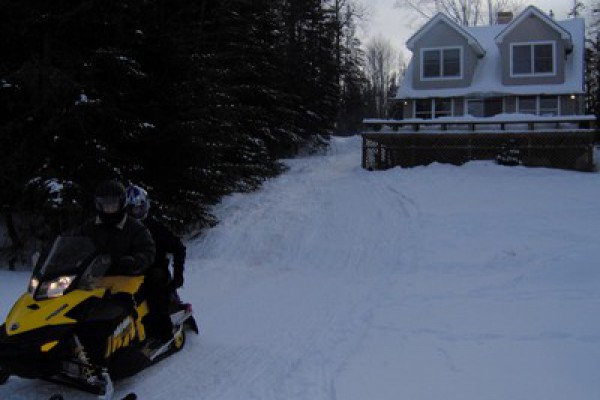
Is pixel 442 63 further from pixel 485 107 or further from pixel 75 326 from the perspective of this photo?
pixel 75 326

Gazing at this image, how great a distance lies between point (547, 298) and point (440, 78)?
863 inches

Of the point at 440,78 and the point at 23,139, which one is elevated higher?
the point at 440,78

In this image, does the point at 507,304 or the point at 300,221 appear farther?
the point at 300,221

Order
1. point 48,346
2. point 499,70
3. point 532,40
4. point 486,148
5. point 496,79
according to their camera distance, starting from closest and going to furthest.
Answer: point 48,346 < point 486,148 < point 532,40 < point 496,79 < point 499,70

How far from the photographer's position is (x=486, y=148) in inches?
778

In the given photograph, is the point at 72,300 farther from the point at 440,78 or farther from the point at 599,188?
the point at 440,78

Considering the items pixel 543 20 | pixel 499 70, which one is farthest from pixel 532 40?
pixel 499 70

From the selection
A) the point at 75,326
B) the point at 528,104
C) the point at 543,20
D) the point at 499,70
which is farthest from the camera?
the point at 499,70

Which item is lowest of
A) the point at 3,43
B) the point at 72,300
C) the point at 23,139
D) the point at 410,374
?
the point at 410,374

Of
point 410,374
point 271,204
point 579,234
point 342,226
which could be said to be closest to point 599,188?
point 579,234

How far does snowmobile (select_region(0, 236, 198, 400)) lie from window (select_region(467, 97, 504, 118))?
25373 mm

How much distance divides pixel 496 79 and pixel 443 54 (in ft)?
9.06

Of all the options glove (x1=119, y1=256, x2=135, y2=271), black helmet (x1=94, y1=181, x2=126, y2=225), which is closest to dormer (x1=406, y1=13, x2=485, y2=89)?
black helmet (x1=94, y1=181, x2=126, y2=225)

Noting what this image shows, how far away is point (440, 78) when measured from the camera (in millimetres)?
28406
